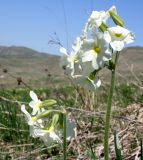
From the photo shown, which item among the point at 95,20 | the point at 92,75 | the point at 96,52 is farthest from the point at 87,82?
the point at 95,20

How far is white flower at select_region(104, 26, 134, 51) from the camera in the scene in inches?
77.2

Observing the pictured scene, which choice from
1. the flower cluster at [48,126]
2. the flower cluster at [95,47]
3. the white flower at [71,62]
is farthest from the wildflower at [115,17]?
the flower cluster at [48,126]

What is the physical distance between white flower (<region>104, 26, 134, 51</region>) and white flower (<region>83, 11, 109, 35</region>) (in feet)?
0.18

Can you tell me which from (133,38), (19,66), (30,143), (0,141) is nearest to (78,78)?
(133,38)

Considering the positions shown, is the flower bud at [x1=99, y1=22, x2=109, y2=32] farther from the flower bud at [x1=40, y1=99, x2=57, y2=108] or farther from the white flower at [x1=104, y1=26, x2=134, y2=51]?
the flower bud at [x1=40, y1=99, x2=57, y2=108]

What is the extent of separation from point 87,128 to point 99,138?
30 cm

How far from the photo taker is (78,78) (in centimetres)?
207

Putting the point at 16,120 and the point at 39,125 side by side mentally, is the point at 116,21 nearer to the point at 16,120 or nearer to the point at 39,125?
the point at 39,125

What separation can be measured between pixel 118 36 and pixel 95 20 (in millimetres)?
128

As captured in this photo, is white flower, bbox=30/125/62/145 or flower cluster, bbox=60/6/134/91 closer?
flower cluster, bbox=60/6/134/91

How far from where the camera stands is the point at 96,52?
2.00m

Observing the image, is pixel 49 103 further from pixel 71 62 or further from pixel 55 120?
pixel 71 62

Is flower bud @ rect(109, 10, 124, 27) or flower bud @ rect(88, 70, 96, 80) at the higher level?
flower bud @ rect(109, 10, 124, 27)

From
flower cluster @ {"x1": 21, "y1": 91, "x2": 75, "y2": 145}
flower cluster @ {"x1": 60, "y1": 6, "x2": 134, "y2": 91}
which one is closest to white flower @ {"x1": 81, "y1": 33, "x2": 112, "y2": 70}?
flower cluster @ {"x1": 60, "y1": 6, "x2": 134, "y2": 91}
